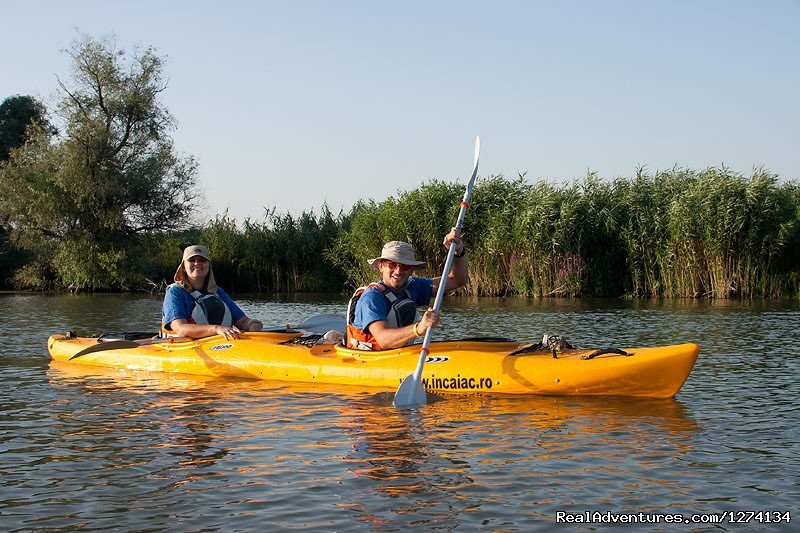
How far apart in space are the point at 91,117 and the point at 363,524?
81.7 feet

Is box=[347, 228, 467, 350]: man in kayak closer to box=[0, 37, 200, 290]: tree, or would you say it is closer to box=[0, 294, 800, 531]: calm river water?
box=[0, 294, 800, 531]: calm river water

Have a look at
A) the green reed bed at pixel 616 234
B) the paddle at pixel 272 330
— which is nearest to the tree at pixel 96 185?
the green reed bed at pixel 616 234

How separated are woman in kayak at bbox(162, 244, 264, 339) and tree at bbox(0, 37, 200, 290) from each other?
57.6 feet

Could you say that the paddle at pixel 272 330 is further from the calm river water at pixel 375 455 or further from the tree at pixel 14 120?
the tree at pixel 14 120

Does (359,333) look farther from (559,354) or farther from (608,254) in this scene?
(608,254)

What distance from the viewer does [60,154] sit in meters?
26.0

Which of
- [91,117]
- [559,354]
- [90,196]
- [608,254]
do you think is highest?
[91,117]

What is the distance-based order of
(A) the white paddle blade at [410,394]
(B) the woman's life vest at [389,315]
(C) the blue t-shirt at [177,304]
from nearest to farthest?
1. (A) the white paddle blade at [410,394]
2. (B) the woman's life vest at [389,315]
3. (C) the blue t-shirt at [177,304]

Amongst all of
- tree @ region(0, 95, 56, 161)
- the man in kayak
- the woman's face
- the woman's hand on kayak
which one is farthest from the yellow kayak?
tree @ region(0, 95, 56, 161)

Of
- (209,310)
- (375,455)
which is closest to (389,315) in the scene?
(375,455)

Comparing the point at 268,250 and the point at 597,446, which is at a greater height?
the point at 268,250

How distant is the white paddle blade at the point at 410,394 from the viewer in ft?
22.1

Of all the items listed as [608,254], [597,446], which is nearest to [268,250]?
[608,254]

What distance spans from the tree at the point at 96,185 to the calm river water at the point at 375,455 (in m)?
17.7
